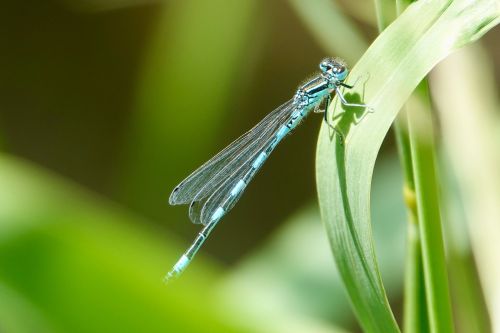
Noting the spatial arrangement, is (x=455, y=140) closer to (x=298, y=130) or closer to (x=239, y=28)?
(x=239, y=28)

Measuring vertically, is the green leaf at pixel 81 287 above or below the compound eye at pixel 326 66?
below

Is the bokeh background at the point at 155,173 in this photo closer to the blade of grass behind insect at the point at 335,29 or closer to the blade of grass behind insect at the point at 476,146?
the blade of grass behind insect at the point at 335,29

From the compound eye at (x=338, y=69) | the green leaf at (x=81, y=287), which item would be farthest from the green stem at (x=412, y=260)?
the compound eye at (x=338, y=69)

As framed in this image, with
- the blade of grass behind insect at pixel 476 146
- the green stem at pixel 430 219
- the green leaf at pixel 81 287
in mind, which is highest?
the blade of grass behind insect at pixel 476 146

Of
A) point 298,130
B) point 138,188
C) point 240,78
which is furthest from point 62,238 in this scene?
point 298,130

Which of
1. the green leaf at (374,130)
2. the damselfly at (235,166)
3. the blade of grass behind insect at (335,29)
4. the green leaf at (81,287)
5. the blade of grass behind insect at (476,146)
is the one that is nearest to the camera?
the green leaf at (81,287)

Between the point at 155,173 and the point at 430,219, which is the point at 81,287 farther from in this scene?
the point at 155,173

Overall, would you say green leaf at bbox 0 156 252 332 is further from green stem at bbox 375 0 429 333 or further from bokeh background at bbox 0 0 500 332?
green stem at bbox 375 0 429 333
